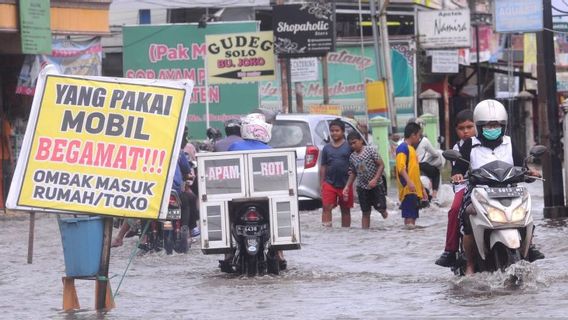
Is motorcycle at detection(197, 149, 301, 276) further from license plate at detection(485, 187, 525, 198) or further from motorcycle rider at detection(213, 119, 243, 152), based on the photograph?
motorcycle rider at detection(213, 119, 243, 152)

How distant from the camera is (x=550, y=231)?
16.8 metres

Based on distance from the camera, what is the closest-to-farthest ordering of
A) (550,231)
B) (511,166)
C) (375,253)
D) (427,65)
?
(511,166), (375,253), (550,231), (427,65)

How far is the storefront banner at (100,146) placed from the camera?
9586mm

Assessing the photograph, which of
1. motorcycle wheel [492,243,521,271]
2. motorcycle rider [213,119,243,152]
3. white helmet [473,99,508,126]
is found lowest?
motorcycle wheel [492,243,521,271]

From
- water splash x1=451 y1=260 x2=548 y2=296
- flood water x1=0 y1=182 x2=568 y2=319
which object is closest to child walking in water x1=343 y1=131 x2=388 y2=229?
flood water x1=0 y1=182 x2=568 y2=319

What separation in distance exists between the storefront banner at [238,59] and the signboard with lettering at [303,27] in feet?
3.32

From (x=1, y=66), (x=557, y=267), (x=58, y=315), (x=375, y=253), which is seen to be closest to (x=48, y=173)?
(x=58, y=315)

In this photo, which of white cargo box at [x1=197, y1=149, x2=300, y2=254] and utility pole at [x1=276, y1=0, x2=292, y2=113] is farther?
utility pole at [x1=276, y1=0, x2=292, y2=113]

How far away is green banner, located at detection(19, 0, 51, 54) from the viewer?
2295cm

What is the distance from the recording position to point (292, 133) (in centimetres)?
2114

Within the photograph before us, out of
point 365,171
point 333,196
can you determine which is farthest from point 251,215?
point 333,196

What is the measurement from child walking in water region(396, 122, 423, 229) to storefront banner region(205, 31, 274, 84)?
11.3 metres

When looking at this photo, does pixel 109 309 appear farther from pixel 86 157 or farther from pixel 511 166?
pixel 511 166

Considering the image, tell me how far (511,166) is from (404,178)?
7.10 metres
